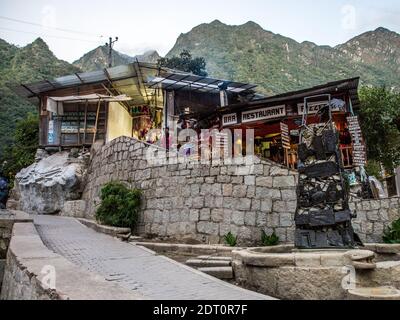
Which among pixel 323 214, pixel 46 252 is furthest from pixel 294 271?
pixel 46 252

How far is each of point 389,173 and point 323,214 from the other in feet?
48.1

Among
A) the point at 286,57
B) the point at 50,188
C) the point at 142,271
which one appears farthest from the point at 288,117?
the point at 286,57

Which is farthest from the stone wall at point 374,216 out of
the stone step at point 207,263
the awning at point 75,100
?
the awning at point 75,100

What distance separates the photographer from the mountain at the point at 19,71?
29.9 meters

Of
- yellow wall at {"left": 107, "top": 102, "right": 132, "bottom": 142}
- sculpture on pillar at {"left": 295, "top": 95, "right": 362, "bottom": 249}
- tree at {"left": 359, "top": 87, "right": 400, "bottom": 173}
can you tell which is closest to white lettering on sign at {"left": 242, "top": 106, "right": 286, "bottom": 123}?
tree at {"left": 359, "top": 87, "right": 400, "bottom": 173}

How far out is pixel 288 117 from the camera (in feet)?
48.5

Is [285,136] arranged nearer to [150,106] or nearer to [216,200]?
[216,200]

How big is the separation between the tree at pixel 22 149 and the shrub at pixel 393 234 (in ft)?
71.6

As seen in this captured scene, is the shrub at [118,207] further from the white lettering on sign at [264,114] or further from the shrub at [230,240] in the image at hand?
the white lettering on sign at [264,114]

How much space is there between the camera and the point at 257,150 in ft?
55.1

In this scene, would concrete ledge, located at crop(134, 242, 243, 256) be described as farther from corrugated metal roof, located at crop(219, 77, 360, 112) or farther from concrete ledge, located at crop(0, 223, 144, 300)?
corrugated metal roof, located at crop(219, 77, 360, 112)

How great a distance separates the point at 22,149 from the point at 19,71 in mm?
14251

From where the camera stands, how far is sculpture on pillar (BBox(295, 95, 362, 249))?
20.9 feet

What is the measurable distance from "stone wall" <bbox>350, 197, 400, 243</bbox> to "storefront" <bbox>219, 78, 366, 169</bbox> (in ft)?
10.3
